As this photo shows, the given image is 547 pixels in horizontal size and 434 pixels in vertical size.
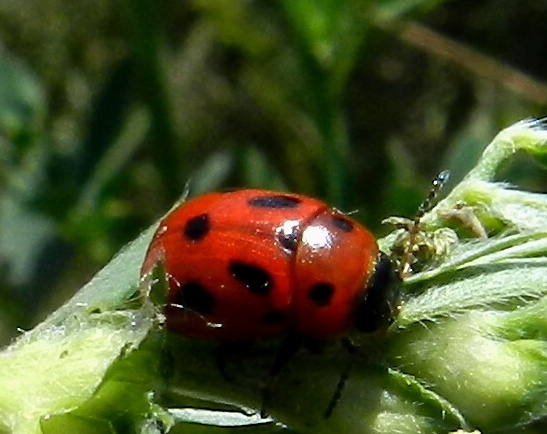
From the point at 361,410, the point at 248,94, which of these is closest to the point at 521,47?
the point at 248,94

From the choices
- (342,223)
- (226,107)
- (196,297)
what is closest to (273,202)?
(342,223)

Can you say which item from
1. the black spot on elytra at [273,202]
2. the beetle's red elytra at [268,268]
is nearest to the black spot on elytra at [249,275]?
the beetle's red elytra at [268,268]

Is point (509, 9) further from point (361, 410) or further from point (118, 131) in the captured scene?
point (361, 410)

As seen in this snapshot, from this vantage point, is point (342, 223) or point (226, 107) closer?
point (342, 223)

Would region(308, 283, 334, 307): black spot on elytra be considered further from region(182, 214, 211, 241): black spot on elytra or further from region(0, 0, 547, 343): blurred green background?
region(0, 0, 547, 343): blurred green background

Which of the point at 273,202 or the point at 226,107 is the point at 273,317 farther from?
the point at 226,107

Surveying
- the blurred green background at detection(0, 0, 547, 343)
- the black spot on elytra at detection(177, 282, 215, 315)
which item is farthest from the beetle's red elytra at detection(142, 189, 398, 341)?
the blurred green background at detection(0, 0, 547, 343)

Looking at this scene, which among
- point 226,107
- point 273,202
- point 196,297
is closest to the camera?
point 196,297
